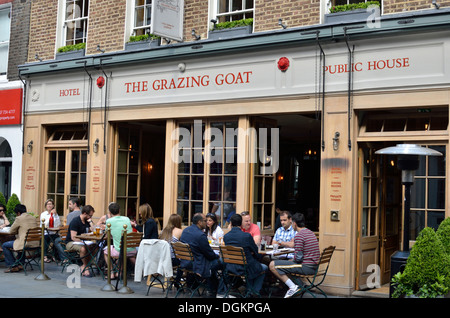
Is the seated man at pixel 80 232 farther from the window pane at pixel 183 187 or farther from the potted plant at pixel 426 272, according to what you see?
the potted plant at pixel 426 272

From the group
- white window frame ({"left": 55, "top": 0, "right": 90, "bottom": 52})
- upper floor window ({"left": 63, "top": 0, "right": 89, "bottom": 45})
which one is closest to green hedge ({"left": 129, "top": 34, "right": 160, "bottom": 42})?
upper floor window ({"left": 63, "top": 0, "right": 89, "bottom": 45})

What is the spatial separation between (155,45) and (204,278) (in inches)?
235

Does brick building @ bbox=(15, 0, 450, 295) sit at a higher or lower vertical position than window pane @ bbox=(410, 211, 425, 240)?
higher

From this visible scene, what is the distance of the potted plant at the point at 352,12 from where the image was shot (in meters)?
10.4

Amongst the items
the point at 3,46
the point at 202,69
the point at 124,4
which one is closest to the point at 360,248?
the point at 202,69

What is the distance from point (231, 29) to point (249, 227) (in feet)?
13.4

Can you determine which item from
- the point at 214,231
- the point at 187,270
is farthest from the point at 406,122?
the point at 187,270

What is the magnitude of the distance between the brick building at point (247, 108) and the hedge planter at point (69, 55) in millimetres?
139

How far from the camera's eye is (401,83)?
32.5 ft

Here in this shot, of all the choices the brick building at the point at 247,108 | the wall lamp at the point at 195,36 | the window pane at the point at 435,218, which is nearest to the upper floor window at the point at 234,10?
the brick building at the point at 247,108

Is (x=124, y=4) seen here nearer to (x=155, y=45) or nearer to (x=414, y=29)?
(x=155, y=45)

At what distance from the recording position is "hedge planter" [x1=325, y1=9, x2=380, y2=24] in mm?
10391

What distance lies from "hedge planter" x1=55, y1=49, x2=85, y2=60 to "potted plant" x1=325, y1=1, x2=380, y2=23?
6692 millimetres

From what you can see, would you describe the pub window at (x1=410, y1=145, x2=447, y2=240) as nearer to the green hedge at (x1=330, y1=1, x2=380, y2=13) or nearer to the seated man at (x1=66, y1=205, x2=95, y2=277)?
the green hedge at (x1=330, y1=1, x2=380, y2=13)
